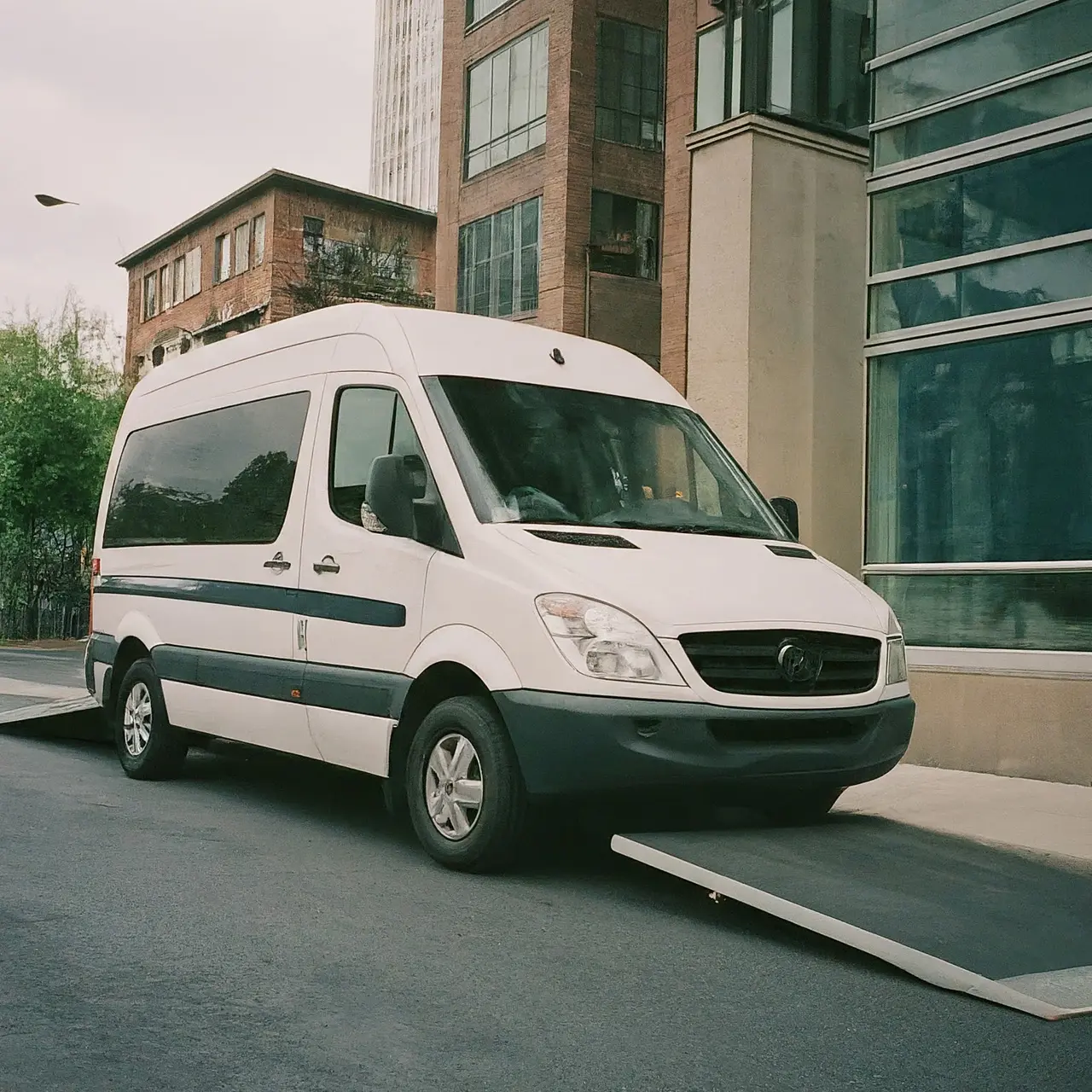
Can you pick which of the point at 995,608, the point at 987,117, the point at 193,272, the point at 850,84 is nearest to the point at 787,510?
the point at 995,608

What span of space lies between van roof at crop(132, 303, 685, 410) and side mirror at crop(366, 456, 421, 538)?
0.65 m

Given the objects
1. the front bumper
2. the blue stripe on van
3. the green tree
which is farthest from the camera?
the green tree

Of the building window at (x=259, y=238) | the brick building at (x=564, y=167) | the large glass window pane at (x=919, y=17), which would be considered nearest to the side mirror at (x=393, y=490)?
the large glass window pane at (x=919, y=17)

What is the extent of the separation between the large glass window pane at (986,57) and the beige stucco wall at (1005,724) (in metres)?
4.55

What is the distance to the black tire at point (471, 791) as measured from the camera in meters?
A: 6.00

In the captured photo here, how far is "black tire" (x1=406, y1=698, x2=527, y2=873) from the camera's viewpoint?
19.7 feet

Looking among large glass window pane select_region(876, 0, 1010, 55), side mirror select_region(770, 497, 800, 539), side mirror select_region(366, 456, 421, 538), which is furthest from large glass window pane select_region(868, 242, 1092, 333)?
side mirror select_region(366, 456, 421, 538)

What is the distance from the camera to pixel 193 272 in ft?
150

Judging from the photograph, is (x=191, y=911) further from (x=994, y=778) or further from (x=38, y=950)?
(x=994, y=778)

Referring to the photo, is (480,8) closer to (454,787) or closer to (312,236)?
(312,236)

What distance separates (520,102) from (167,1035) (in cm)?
2708

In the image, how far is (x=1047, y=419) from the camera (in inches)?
416

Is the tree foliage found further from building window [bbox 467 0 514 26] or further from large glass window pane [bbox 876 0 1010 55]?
Answer: large glass window pane [bbox 876 0 1010 55]

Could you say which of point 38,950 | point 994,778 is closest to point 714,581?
point 38,950
